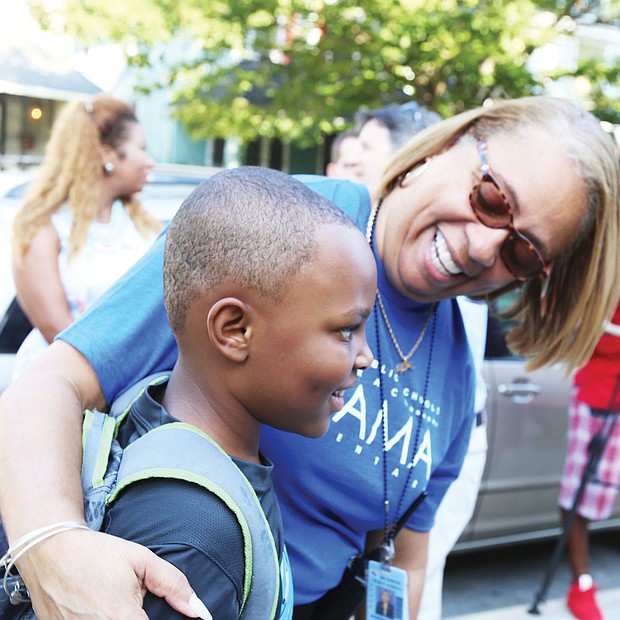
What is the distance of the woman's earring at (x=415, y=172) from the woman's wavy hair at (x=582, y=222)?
1cm

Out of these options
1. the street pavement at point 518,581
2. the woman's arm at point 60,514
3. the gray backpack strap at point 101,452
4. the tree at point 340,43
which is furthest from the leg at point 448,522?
the tree at point 340,43

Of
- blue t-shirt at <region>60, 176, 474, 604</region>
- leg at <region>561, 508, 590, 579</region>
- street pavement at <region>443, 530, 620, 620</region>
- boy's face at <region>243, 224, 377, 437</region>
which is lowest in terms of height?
street pavement at <region>443, 530, 620, 620</region>

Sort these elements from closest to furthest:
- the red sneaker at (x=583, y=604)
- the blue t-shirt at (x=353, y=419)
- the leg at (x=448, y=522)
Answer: the blue t-shirt at (x=353, y=419), the leg at (x=448, y=522), the red sneaker at (x=583, y=604)

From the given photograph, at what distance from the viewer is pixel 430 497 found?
1.83 meters

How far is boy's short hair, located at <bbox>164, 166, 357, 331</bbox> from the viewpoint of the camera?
1.12 meters

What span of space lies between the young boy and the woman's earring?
21.8 inches

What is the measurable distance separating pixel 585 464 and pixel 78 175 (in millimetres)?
2899

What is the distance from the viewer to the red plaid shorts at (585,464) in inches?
173

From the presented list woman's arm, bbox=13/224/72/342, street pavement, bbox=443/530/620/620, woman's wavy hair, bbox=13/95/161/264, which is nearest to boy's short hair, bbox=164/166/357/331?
woman's arm, bbox=13/224/72/342

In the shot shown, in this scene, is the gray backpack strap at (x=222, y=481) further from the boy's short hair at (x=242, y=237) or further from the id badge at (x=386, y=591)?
the id badge at (x=386, y=591)

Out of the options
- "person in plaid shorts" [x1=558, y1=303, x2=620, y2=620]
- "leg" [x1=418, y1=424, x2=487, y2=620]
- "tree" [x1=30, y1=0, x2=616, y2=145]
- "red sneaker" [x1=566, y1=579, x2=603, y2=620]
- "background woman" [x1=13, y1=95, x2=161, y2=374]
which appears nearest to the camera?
"leg" [x1=418, y1=424, x2=487, y2=620]

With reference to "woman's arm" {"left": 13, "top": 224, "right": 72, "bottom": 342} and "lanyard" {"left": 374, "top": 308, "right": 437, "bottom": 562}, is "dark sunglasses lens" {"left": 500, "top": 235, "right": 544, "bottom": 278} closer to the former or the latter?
"lanyard" {"left": 374, "top": 308, "right": 437, "bottom": 562}

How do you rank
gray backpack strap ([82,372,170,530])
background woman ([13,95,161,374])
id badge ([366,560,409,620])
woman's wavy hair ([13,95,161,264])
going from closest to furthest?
1. gray backpack strap ([82,372,170,530])
2. id badge ([366,560,409,620])
3. background woman ([13,95,161,374])
4. woman's wavy hair ([13,95,161,264])

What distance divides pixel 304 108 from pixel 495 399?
7963 millimetres
